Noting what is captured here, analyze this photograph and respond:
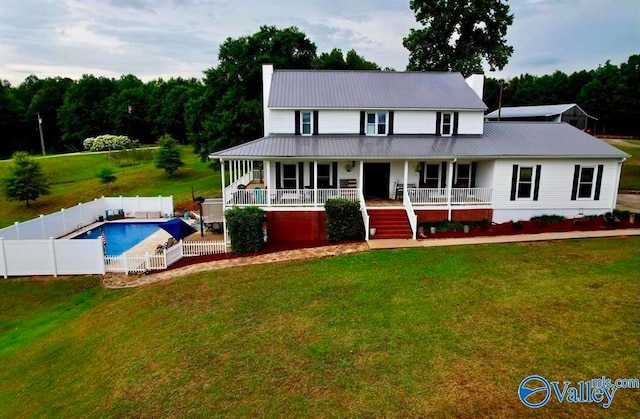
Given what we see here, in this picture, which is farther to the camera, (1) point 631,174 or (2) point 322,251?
(1) point 631,174

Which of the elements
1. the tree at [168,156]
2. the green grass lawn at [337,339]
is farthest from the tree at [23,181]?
the green grass lawn at [337,339]

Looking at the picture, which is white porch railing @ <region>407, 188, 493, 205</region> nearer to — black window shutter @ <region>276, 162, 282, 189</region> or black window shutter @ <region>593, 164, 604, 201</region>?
black window shutter @ <region>593, 164, 604, 201</region>

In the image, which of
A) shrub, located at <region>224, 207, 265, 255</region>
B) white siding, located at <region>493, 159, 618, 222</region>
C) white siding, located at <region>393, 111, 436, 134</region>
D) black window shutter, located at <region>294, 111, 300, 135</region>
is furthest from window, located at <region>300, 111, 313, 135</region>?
white siding, located at <region>493, 159, 618, 222</region>

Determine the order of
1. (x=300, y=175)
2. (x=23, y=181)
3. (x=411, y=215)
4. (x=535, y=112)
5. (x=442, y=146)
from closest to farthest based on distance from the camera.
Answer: (x=411, y=215) → (x=442, y=146) → (x=300, y=175) → (x=23, y=181) → (x=535, y=112)

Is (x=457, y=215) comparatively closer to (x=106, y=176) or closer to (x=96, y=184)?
(x=106, y=176)

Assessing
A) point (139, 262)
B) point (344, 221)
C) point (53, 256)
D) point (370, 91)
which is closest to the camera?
point (53, 256)

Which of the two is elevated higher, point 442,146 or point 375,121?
point 375,121

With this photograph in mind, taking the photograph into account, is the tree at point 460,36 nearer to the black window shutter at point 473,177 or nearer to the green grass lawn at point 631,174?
the green grass lawn at point 631,174

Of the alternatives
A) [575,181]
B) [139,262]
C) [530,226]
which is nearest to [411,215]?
[530,226]
